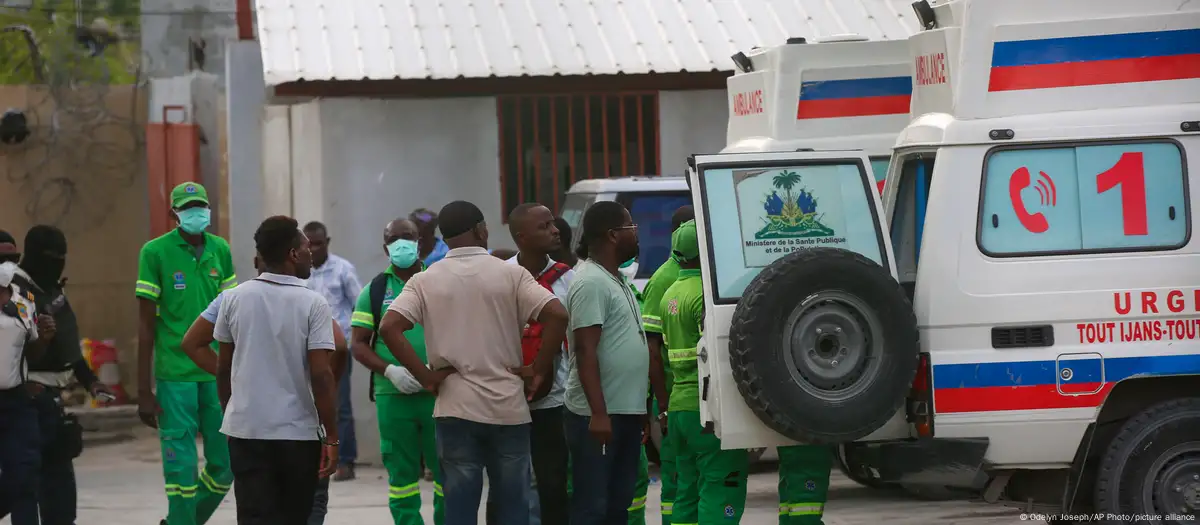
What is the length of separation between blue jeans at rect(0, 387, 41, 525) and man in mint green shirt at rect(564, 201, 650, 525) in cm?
265

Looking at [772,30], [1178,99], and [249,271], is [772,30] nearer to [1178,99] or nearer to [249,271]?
[249,271]

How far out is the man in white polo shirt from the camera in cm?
657

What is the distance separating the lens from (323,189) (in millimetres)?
12617

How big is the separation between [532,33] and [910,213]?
254 inches

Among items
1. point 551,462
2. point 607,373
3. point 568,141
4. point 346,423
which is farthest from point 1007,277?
point 346,423

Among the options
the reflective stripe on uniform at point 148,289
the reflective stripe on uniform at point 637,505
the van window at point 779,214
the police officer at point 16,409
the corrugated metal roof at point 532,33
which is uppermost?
the corrugated metal roof at point 532,33

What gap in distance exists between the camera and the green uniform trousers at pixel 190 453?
Answer: 27.6ft

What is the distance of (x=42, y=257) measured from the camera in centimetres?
824

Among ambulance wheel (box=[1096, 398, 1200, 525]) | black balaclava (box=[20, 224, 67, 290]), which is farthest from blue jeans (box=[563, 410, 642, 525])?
black balaclava (box=[20, 224, 67, 290])

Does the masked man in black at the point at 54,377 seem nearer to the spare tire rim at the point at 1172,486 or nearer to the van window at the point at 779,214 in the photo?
the van window at the point at 779,214

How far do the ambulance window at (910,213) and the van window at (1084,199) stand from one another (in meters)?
0.38

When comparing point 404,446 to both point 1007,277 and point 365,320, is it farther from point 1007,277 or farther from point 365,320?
point 1007,277

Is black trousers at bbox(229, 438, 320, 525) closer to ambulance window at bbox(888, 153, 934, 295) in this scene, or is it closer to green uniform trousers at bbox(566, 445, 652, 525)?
green uniform trousers at bbox(566, 445, 652, 525)

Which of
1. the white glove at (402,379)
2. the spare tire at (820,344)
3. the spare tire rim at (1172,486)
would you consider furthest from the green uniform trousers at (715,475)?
the spare tire rim at (1172,486)
